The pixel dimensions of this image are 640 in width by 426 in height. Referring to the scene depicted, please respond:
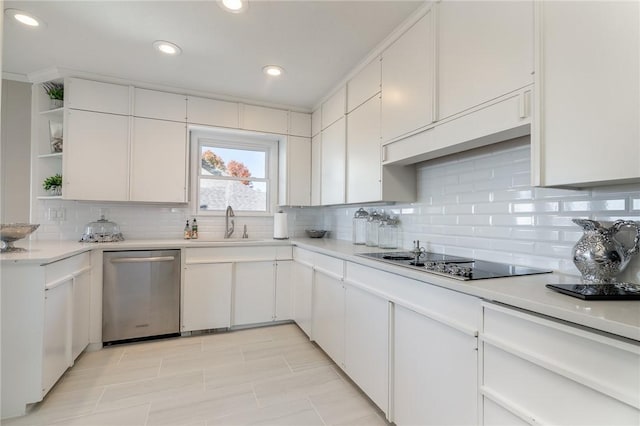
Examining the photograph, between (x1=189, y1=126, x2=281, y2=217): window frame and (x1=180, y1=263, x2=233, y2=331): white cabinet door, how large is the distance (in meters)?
0.76

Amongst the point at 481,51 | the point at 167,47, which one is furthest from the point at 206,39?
the point at 481,51

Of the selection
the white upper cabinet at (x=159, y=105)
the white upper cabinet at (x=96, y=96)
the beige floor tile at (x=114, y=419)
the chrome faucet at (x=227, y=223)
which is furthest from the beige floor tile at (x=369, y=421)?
the white upper cabinet at (x=96, y=96)

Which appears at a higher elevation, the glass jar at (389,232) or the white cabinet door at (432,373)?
the glass jar at (389,232)

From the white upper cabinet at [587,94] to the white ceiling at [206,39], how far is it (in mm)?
984

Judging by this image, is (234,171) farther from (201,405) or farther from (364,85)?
(201,405)

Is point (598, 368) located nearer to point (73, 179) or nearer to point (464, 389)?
point (464, 389)

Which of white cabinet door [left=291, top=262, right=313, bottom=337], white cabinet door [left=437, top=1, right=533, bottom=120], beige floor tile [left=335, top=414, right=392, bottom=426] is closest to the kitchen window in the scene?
white cabinet door [left=291, top=262, right=313, bottom=337]

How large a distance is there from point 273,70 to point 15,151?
8.23ft

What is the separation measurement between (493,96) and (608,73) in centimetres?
44

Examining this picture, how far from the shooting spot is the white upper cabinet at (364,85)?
2.36 meters

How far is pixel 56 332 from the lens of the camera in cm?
202

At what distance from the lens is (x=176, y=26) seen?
6.93 feet

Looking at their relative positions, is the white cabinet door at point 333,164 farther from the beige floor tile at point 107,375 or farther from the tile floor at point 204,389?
the beige floor tile at point 107,375

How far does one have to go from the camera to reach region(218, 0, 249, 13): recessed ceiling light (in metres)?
1.87
